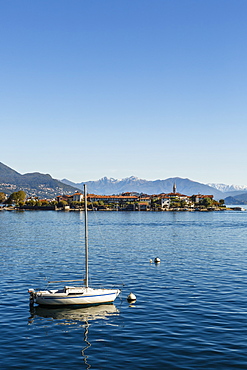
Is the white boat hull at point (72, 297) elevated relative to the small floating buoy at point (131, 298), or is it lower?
elevated

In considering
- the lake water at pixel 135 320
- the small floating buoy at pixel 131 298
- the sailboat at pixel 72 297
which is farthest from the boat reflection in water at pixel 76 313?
the small floating buoy at pixel 131 298

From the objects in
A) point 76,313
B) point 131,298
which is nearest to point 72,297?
point 76,313

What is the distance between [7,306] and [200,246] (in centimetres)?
5687

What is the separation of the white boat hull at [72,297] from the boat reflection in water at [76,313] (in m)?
0.57

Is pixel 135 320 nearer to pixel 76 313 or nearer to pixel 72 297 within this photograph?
pixel 76 313

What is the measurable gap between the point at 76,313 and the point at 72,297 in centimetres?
161

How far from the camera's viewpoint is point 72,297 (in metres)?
37.2

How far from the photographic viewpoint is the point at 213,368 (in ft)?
81.0

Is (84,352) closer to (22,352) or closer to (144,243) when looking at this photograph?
(22,352)

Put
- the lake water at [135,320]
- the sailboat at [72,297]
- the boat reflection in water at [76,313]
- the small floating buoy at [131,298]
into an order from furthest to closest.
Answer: the small floating buoy at [131,298] → the sailboat at [72,297] → the boat reflection in water at [76,313] → the lake water at [135,320]

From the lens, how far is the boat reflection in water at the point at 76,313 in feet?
113

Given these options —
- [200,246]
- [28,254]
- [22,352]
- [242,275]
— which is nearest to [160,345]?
[22,352]

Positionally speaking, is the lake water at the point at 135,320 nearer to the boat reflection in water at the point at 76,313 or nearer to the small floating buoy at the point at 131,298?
the boat reflection in water at the point at 76,313

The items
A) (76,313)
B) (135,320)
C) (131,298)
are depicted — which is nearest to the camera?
(135,320)
